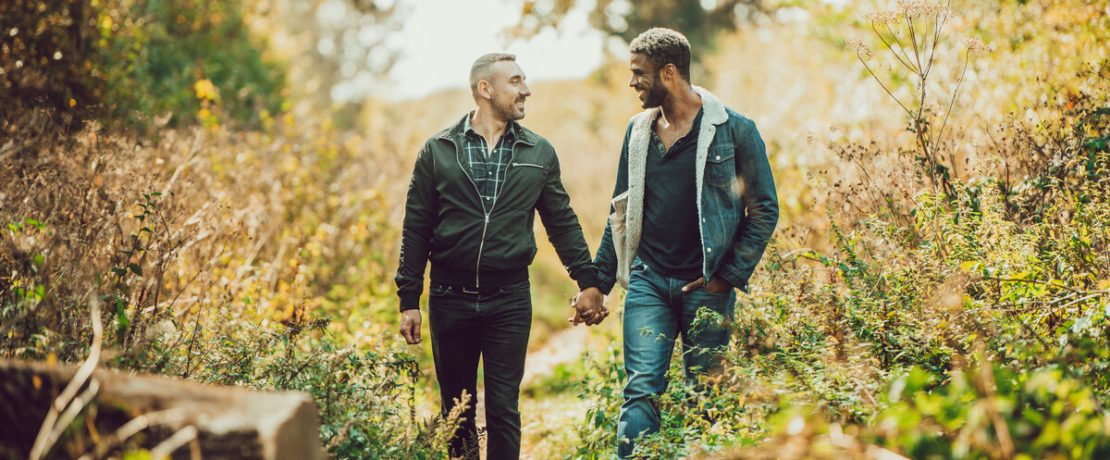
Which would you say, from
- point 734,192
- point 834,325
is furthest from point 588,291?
point 834,325

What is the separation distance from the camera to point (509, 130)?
4.23m

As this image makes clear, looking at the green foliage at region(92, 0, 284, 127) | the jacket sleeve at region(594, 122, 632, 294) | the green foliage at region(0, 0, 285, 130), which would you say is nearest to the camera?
the jacket sleeve at region(594, 122, 632, 294)

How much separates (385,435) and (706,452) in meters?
1.40

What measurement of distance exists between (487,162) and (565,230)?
586 millimetres

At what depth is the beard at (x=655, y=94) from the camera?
13.2 ft

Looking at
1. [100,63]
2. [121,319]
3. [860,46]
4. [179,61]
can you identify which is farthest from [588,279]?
[179,61]

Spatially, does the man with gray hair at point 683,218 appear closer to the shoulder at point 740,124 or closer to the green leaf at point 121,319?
the shoulder at point 740,124

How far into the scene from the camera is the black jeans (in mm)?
4074

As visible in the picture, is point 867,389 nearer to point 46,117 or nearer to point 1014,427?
point 1014,427

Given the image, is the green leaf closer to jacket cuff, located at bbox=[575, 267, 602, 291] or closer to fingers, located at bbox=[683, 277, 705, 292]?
jacket cuff, located at bbox=[575, 267, 602, 291]

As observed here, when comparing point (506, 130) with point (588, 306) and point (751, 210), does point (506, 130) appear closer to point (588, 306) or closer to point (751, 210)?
point (588, 306)

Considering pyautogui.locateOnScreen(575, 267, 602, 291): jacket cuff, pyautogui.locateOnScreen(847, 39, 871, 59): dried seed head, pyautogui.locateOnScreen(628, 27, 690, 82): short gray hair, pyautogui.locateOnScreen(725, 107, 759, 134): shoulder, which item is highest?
pyautogui.locateOnScreen(847, 39, 871, 59): dried seed head

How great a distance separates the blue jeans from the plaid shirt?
0.85 metres

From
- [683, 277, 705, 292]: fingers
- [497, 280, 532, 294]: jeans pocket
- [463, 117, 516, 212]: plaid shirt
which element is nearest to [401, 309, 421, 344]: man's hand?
[497, 280, 532, 294]: jeans pocket
